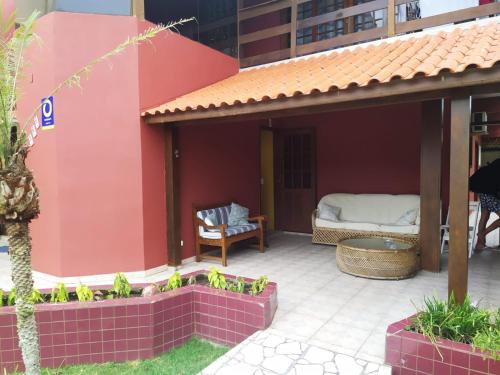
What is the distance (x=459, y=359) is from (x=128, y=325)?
281 cm

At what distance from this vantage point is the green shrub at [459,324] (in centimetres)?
277

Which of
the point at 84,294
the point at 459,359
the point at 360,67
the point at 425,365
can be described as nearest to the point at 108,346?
the point at 84,294

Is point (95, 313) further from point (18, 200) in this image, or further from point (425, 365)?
point (425, 365)

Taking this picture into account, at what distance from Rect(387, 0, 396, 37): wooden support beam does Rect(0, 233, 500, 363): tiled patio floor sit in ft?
13.2

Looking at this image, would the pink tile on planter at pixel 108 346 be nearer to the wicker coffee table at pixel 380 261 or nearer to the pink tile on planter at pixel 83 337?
the pink tile on planter at pixel 83 337

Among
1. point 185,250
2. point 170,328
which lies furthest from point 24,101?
point 170,328

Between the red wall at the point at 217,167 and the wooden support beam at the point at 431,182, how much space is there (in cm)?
348

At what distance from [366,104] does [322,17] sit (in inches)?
Result: 148

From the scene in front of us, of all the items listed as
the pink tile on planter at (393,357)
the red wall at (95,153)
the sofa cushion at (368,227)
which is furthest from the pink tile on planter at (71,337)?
the sofa cushion at (368,227)

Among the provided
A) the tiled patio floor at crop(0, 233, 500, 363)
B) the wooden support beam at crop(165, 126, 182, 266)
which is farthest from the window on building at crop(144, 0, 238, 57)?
the tiled patio floor at crop(0, 233, 500, 363)

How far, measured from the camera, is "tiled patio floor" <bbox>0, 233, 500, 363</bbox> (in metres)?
3.56

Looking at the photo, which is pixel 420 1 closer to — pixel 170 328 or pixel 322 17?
pixel 322 17

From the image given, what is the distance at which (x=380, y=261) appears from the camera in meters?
5.19

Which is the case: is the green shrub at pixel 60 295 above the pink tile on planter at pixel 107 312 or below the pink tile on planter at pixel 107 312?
above
